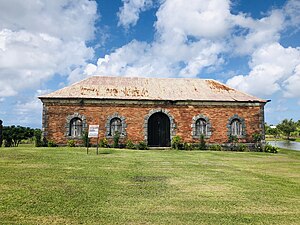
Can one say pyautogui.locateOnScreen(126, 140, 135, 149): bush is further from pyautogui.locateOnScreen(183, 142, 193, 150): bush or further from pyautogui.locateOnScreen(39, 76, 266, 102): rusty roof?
pyautogui.locateOnScreen(183, 142, 193, 150): bush

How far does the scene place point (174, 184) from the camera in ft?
26.1

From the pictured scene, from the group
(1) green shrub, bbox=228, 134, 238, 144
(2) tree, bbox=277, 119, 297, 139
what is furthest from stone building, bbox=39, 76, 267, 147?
(2) tree, bbox=277, 119, 297, 139

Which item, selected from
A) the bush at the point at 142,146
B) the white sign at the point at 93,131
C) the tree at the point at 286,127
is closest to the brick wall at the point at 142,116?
the bush at the point at 142,146

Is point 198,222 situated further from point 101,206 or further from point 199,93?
point 199,93

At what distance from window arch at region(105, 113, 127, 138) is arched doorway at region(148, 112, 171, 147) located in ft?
7.36

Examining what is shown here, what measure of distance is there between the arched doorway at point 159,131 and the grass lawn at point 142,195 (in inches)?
418

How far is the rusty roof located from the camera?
20109 millimetres

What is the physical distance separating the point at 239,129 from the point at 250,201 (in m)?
15.1

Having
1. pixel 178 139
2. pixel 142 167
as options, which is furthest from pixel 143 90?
pixel 142 167

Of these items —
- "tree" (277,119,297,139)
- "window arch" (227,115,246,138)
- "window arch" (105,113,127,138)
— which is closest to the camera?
"window arch" (105,113,127,138)

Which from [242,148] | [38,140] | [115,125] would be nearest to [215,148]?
[242,148]

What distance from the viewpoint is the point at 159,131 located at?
69.9 feet

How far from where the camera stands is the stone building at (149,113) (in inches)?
769

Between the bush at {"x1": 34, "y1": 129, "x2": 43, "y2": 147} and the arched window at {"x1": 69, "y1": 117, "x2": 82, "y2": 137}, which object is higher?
the arched window at {"x1": 69, "y1": 117, "x2": 82, "y2": 137}
